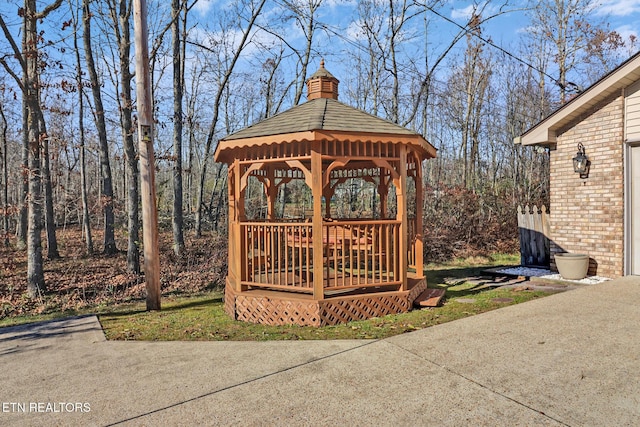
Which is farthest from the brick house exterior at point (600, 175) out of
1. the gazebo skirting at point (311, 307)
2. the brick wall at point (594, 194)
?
the gazebo skirting at point (311, 307)

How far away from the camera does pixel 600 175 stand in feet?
24.3

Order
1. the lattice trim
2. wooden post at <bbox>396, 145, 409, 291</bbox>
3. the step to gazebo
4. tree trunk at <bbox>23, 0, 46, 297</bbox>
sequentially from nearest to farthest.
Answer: the lattice trim → wooden post at <bbox>396, 145, 409, 291</bbox> → the step to gazebo → tree trunk at <bbox>23, 0, 46, 297</bbox>

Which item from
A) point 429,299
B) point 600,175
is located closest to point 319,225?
point 429,299

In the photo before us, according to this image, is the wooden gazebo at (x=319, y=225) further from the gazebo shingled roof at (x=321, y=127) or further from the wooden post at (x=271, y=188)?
the wooden post at (x=271, y=188)

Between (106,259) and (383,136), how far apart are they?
10.3 metres

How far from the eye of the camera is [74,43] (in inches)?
567

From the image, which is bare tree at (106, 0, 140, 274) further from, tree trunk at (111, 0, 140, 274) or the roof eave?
the roof eave

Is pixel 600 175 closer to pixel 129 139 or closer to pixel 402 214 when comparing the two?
pixel 402 214

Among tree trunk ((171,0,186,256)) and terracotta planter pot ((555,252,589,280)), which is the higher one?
tree trunk ((171,0,186,256))

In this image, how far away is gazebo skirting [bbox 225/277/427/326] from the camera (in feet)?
18.2

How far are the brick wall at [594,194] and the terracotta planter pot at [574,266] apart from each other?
12.8 inches

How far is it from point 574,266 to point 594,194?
143 cm

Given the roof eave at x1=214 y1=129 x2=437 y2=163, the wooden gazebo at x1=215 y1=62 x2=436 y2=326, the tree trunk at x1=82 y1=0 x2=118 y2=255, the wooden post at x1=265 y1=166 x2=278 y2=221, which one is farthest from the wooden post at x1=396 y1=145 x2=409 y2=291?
the tree trunk at x1=82 y1=0 x2=118 y2=255

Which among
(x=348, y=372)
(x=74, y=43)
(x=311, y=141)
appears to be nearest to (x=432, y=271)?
(x=311, y=141)
